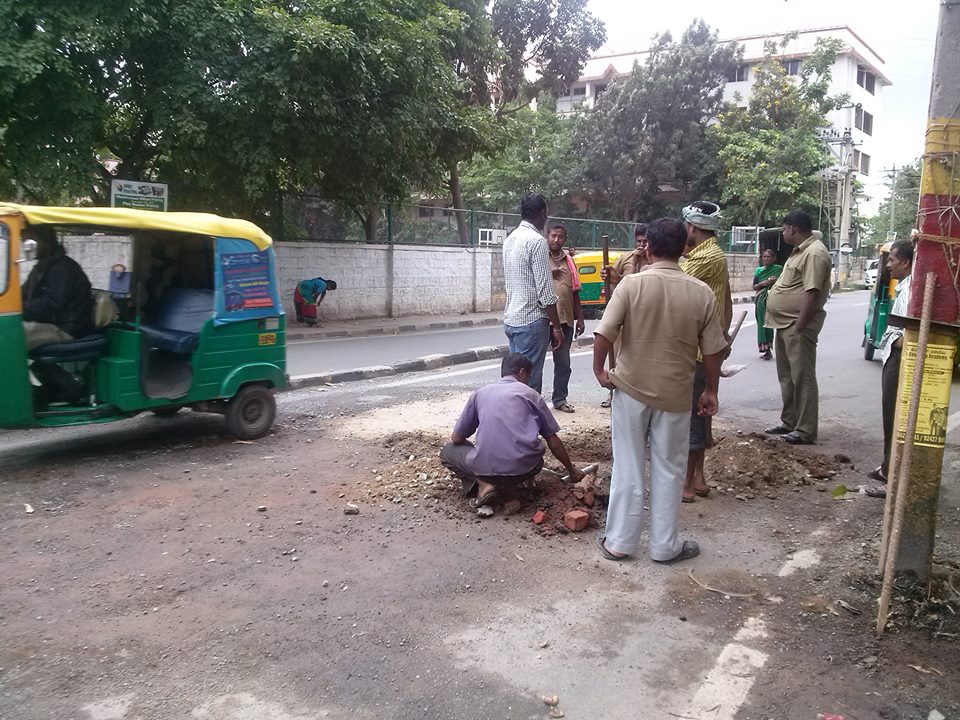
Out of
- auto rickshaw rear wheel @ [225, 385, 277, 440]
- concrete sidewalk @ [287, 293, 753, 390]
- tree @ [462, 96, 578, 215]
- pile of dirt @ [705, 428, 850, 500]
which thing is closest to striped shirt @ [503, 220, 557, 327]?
pile of dirt @ [705, 428, 850, 500]

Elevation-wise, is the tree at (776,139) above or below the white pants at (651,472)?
above

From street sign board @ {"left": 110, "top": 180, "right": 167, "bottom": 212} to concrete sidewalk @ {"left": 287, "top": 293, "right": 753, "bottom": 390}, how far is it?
3314mm

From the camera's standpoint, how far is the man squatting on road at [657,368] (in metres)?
3.88

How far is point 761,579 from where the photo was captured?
156 inches

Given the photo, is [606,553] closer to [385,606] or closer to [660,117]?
[385,606]

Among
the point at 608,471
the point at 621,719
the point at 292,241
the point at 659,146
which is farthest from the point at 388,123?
the point at 659,146

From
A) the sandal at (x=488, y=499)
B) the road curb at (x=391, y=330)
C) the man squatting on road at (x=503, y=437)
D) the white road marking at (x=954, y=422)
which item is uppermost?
the man squatting on road at (x=503, y=437)

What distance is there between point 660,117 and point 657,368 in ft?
97.9

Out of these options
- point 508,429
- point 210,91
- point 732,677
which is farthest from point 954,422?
point 210,91

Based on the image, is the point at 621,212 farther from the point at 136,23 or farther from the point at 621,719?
the point at 621,719

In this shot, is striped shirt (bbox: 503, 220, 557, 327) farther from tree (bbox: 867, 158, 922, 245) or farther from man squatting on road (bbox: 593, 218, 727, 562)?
tree (bbox: 867, 158, 922, 245)

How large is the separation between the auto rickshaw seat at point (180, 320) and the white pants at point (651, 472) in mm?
3793

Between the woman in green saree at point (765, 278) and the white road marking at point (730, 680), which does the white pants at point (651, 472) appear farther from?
the woman in green saree at point (765, 278)

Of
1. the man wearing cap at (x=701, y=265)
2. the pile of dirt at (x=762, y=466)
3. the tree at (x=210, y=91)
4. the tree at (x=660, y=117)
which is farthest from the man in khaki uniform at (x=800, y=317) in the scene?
the tree at (x=660, y=117)
